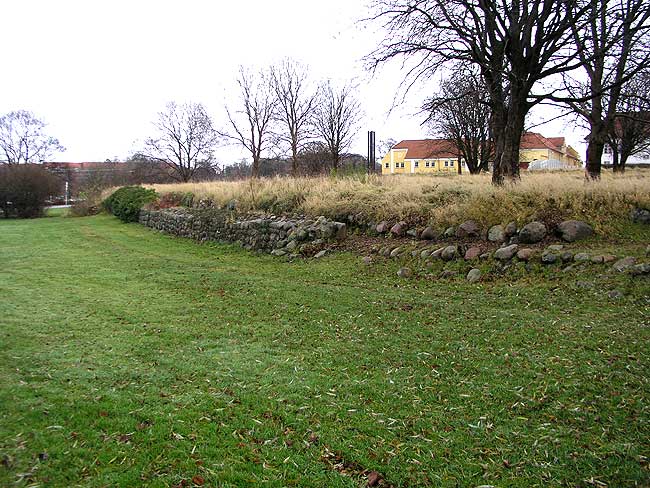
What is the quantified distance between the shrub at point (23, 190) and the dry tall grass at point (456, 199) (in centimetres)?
1954

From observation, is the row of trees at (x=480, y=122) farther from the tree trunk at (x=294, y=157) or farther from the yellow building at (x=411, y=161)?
the yellow building at (x=411, y=161)

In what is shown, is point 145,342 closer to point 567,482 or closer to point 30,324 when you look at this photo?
point 30,324

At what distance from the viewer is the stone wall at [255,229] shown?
35.7ft

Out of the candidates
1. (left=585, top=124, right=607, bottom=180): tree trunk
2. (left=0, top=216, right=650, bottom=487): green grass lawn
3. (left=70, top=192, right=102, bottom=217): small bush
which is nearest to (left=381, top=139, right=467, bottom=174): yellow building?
(left=70, top=192, right=102, bottom=217): small bush

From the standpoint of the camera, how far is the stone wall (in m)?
10.9

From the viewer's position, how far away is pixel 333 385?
3.79m

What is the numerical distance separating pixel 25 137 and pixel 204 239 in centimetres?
4841

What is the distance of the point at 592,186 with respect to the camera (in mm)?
8617

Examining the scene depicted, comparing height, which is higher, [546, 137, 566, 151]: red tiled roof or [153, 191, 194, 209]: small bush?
[546, 137, 566, 151]: red tiled roof

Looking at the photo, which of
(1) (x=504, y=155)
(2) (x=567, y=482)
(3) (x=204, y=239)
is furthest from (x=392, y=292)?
(3) (x=204, y=239)

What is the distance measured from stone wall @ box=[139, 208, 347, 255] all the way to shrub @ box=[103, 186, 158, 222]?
5.23 m

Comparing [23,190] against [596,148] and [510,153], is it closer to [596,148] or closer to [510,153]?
[510,153]

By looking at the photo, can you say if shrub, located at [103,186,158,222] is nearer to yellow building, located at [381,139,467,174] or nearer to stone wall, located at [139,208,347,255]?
stone wall, located at [139,208,347,255]

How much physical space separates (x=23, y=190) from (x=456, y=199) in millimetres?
27158
